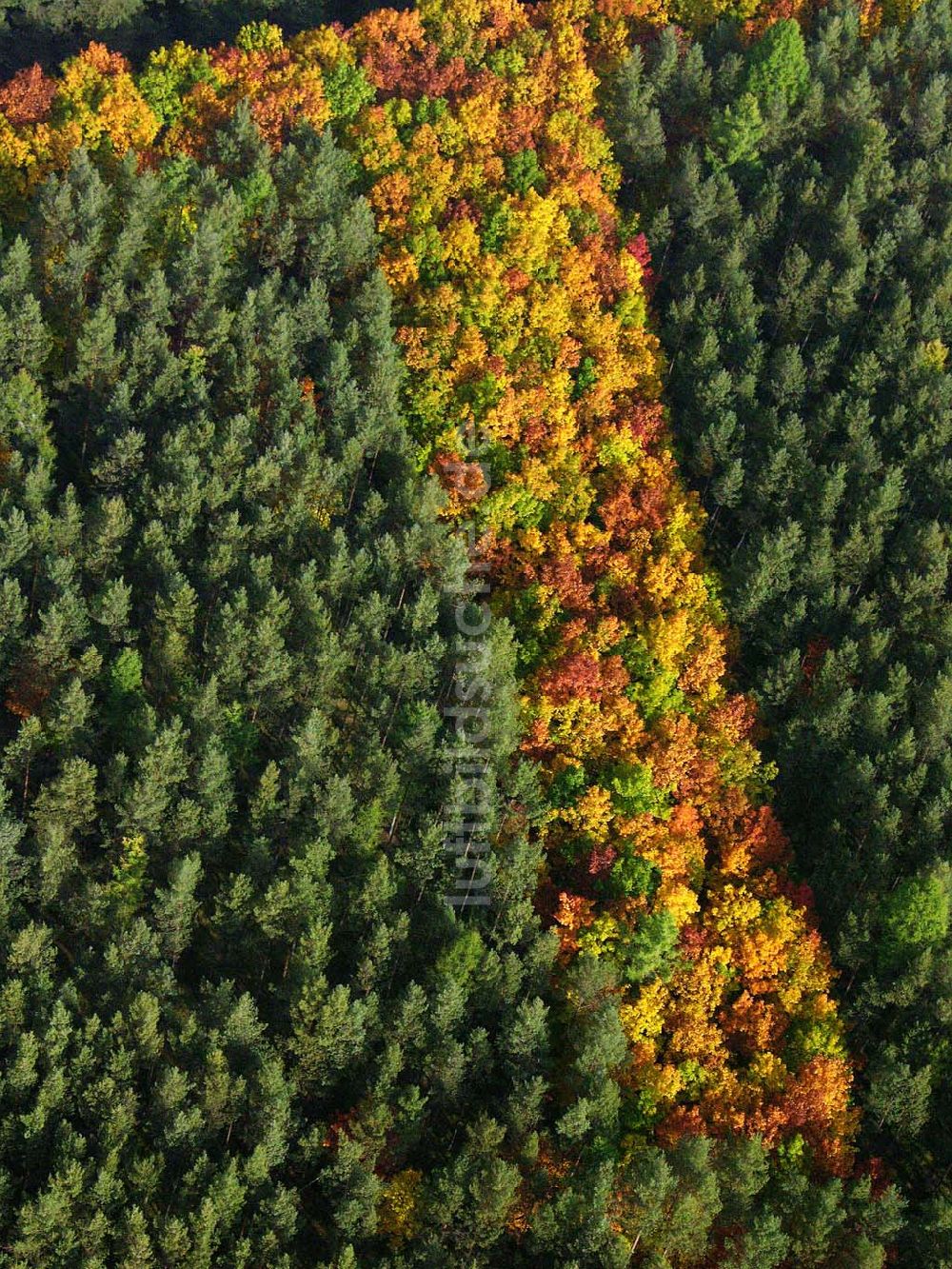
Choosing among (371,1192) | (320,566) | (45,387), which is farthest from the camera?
(45,387)

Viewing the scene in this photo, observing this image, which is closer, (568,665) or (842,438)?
(568,665)

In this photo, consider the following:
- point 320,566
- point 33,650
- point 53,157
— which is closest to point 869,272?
point 320,566

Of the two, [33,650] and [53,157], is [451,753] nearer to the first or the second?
[33,650]

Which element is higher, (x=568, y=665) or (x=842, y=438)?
(x=842, y=438)

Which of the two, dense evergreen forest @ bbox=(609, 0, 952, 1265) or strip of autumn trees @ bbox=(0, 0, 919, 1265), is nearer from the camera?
strip of autumn trees @ bbox=(0, 0, 919, 1265)
